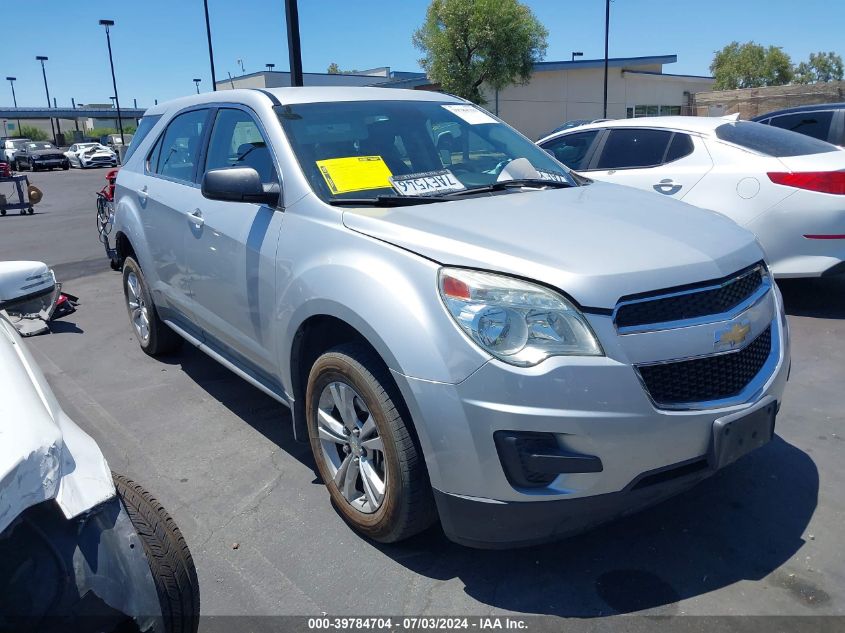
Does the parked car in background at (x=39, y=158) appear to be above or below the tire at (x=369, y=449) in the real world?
below

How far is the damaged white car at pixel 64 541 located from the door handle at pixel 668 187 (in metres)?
5.35

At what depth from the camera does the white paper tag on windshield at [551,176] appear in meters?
3.67

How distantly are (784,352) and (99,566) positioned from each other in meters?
2.61

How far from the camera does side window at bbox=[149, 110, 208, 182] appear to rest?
433 cm

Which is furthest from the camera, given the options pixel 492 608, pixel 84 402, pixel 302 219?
pixel 84 402

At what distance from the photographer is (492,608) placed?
2.57 m

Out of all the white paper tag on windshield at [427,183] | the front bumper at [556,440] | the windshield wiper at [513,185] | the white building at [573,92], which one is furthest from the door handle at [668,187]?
the white building at [573,92]

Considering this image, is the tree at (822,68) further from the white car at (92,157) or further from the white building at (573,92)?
the white car at (92,157)

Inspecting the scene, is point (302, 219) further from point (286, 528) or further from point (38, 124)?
point (38, 124)

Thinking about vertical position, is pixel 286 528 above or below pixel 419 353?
below

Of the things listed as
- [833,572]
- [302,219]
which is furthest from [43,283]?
[833,572]

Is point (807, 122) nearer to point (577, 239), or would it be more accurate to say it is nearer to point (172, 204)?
point (577, 239)

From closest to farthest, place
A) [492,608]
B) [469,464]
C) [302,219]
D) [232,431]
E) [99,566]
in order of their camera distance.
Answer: [99,566] < [469,464] < [492,608] < [302,219] < [232,431]

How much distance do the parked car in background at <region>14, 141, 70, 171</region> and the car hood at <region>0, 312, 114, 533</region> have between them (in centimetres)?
4468
